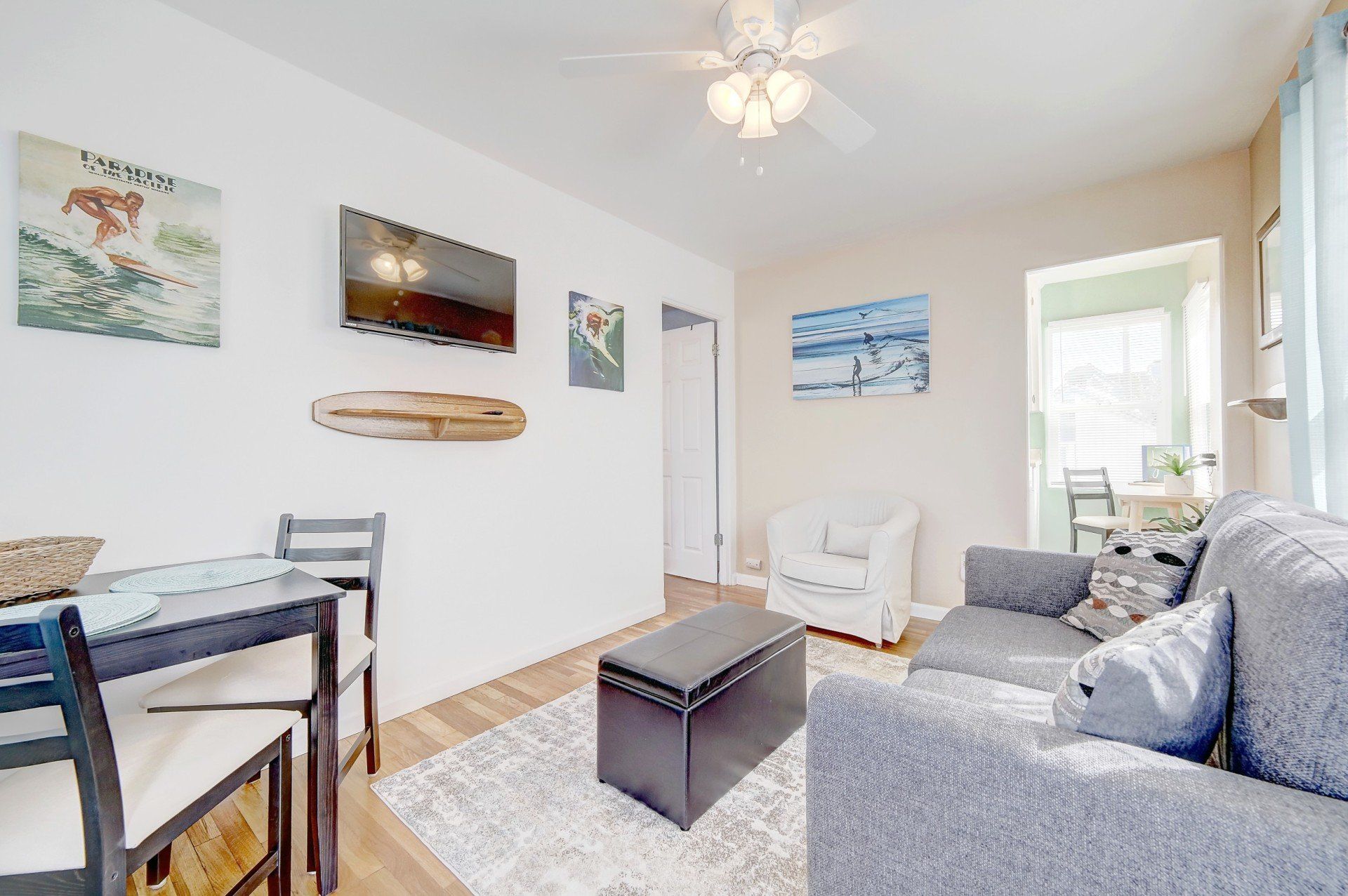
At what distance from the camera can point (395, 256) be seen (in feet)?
7.37

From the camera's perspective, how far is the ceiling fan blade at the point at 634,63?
1.65 meters

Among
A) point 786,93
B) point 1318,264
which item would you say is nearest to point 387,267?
point 786,93

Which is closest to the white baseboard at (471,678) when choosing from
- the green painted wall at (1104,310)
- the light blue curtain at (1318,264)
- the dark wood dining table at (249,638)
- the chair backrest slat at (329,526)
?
the dark wood dining table at (249,638)

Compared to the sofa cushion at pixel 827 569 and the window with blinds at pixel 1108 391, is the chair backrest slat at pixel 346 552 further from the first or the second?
the window with blinds at pixel 1108 391

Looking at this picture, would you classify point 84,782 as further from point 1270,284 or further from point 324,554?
point 1270,284

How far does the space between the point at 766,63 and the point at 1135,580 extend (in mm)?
2039

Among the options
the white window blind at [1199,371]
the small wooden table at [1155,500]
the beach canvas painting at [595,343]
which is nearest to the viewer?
the beach canvas painting at [595,343]

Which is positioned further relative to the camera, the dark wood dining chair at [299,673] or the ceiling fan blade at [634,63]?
the ceiling fan blade at [634,63]

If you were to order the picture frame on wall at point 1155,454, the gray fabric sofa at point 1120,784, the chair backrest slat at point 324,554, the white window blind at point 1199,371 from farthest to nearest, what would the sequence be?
the picture frame on wall at point 1155,454
the white window blind at point 1199,371
the chair backrest slat at point 324,554
the gray fabric sofa at point 1120,784

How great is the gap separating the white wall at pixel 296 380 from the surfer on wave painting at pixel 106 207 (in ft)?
0.42

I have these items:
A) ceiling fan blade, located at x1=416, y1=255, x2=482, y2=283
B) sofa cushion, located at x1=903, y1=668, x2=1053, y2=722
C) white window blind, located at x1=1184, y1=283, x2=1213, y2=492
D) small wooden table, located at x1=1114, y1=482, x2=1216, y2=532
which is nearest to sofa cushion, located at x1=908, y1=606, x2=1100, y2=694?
sofa cushion, located at x1=903, y1=668, x2=1053, y2=722

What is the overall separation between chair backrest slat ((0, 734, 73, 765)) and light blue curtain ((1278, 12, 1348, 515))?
2.95 meters

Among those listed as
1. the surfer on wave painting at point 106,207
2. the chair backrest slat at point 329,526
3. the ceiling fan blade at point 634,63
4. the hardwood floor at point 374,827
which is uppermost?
the ceiling fan blade at point 634,63

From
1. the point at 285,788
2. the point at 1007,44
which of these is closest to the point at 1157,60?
the point at 1007,44
